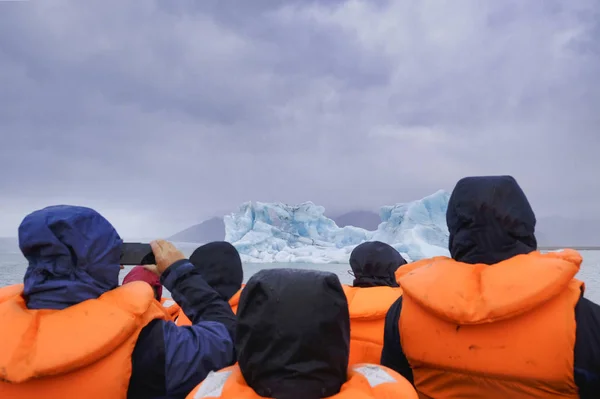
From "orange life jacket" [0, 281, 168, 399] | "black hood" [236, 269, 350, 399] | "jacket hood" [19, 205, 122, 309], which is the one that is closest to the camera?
"black hood" [236, 269, 350, 399]

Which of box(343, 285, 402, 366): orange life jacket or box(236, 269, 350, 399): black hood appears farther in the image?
box(343, 285, 402, 366): orange life jacket

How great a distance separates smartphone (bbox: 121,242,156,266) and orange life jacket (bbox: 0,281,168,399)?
0.73ft

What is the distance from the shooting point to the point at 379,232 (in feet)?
76.1

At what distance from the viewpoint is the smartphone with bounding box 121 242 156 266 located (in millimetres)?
1457

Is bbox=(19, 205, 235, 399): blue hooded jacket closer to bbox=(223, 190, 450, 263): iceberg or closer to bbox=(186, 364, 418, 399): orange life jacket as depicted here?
bbox=(186, 364, 418, 399): orange life jacket

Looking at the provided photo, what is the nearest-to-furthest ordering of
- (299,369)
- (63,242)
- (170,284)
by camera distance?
(299,369) < (63,242) < (170,284)

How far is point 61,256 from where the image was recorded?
123 centimetres

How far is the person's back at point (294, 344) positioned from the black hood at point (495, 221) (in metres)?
0.57

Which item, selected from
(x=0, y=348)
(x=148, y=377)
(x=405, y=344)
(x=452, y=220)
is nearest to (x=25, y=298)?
(x=0, y=348)

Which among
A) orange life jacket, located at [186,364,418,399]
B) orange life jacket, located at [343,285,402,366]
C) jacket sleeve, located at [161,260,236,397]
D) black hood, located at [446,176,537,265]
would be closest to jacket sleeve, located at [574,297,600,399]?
black hood, located at [446,176,537,265]

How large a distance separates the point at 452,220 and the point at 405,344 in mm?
420

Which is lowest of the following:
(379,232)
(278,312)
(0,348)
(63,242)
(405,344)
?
(379,232)

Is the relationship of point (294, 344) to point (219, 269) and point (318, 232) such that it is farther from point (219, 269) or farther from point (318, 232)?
point (318, 232)

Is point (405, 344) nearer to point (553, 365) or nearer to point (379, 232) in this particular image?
point (553, 365)
